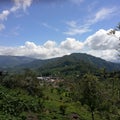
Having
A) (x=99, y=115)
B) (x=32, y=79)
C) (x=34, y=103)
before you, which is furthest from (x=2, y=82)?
(x=99, y=115)

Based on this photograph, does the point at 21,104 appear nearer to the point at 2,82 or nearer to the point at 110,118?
the point at 110,118

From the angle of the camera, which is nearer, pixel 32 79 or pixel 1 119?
pixel 1 119

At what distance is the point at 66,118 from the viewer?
222ft

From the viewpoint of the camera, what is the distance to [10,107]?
65688mm

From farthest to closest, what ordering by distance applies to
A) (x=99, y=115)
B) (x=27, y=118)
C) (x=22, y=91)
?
(x=22, y=91)
(x=99, y=115)
(x=27, y=118)

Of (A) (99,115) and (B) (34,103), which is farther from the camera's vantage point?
(A) (99,115)

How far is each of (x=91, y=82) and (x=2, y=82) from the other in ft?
158

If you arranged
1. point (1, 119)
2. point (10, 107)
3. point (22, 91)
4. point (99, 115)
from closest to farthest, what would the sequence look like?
point (1, 119)
point (10, 107)
point (99, 115)
point (22, 91)

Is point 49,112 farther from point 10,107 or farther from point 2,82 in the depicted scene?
point 2,82

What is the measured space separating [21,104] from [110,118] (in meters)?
23.0

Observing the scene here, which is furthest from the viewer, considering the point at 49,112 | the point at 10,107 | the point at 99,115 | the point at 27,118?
the point at 99,115

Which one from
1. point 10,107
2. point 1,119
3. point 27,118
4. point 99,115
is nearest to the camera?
point 1,119

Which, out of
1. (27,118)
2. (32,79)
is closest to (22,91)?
(32,79)

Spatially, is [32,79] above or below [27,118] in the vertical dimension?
above
